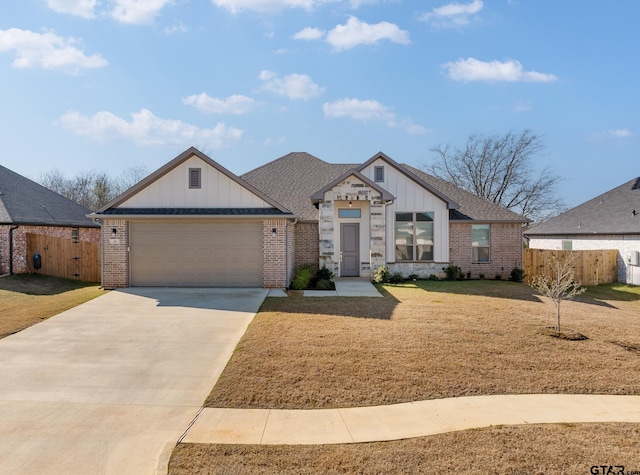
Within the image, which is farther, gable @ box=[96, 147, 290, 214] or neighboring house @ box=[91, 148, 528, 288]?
gable @ box=[96, 147, 290, 214]

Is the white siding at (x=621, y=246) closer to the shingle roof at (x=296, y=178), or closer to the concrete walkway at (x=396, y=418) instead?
the shingle roof at (x=296, y=178)

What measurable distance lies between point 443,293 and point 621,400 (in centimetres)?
824

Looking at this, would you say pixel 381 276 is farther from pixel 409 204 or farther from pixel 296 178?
pixel 296 178

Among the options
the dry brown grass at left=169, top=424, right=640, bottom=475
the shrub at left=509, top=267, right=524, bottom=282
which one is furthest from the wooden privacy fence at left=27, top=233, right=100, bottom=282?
the shrub at left=509, top=267, right=524, bottom=282

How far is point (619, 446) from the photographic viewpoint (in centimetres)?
422

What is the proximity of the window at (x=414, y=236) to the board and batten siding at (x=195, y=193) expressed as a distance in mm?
6116

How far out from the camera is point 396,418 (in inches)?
195

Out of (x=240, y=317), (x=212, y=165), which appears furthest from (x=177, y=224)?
(x=240, y=317)

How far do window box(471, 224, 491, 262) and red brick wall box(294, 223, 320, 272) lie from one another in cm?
677

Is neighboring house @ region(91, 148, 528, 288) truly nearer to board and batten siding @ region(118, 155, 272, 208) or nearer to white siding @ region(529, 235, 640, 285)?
board and batten siding @ region(118, 155, 272, 208)

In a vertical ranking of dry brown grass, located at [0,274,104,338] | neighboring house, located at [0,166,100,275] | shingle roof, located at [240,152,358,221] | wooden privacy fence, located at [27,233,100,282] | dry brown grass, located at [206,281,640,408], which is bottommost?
dry brown grass, located at [206,281,640,408]

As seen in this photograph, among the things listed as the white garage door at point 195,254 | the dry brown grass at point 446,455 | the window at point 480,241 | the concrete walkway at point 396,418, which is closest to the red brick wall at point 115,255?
the white garage door at point 195,254

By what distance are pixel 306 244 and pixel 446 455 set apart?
516 inches

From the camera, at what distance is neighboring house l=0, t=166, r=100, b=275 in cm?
1633
